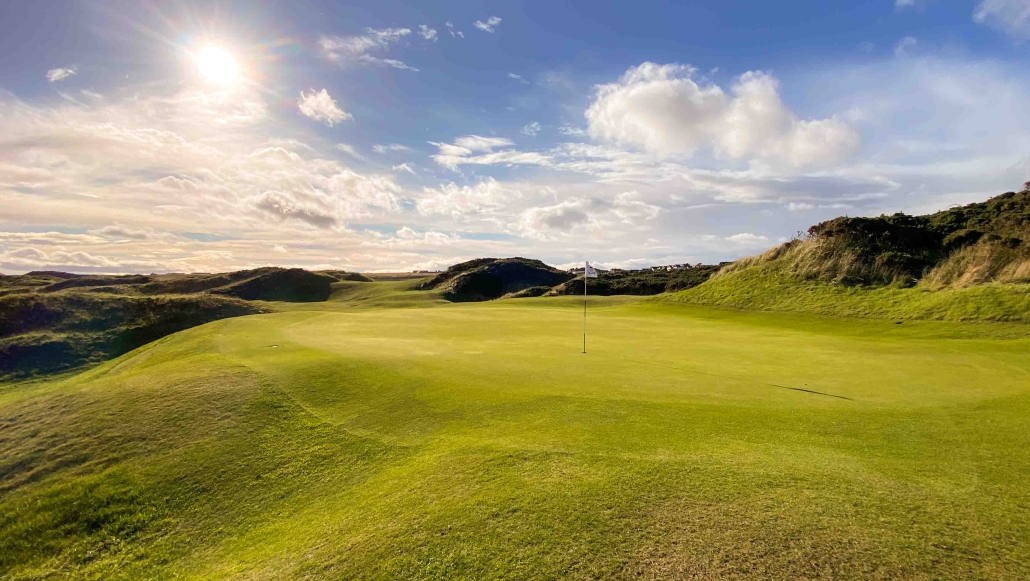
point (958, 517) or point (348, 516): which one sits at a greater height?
point (958, 517)

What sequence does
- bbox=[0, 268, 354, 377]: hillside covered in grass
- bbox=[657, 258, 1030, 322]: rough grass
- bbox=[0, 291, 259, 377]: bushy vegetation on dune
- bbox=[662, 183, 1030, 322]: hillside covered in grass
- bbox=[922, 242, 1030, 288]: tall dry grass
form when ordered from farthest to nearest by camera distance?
1. bbox=[0, 268, 354, 377]: hillside covered in grass
2. bbox=[0, 291, 259, 377]: bushy vegetation on dune
3. bbox=[922, 242, 1030, 288]: tall dry grass
4. bbox=[662, 183, 1030, 322]: hillside covered in grass
5. bbox=[657, 258, 1030, 322]: rough grass

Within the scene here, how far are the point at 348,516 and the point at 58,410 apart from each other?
379 inches

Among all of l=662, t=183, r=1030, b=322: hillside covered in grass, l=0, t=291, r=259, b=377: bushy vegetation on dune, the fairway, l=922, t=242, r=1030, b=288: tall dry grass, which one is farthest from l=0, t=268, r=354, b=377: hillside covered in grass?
l=922, t=242, r=1030, b=288: tall dry grass

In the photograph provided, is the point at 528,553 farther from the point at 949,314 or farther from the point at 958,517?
the point at 949,314

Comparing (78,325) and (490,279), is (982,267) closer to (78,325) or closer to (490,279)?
(78,325)

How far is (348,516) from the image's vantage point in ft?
20.2

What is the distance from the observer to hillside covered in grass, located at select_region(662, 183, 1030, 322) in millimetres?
27250

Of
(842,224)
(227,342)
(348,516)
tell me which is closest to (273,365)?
(227,342)

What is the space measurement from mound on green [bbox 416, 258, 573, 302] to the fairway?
83.2 meters

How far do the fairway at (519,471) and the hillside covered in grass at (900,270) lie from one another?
57.3 feet

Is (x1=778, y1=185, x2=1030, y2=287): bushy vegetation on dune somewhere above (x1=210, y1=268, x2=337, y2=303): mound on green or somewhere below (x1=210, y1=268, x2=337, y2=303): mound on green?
above

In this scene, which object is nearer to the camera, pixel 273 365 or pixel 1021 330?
pixel 273 365

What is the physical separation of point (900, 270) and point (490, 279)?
88.5 m

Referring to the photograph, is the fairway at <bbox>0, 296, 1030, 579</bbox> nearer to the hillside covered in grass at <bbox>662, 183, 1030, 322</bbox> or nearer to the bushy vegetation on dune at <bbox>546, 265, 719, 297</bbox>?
the hillside covered in grass at <bbox>662, 183, 1030, 322</bbox>
